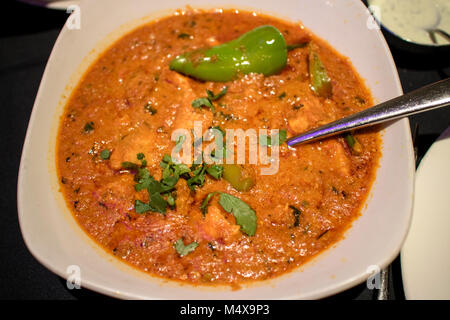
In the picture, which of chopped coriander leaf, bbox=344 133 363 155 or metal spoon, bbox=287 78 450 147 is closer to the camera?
metal spoon, bbox=287 78 450 147

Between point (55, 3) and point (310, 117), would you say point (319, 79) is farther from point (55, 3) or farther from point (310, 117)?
point (55, 3)

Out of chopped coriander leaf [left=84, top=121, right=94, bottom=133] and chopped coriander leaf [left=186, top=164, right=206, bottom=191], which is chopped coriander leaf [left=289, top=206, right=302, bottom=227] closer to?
chopped coriander leaf [left=186, top=164, right=206, bottom=191]

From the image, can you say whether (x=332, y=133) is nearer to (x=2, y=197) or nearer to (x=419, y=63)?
(x=419, y=63)

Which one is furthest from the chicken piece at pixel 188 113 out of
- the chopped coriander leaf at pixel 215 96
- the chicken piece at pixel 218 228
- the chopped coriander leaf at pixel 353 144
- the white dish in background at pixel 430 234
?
the white dish in background at pixel 430 234

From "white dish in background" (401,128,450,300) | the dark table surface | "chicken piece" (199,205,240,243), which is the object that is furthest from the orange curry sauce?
the dark table surface

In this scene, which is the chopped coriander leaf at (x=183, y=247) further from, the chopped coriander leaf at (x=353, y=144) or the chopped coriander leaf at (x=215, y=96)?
the chopped coriander leaf at (x=353, y=144)

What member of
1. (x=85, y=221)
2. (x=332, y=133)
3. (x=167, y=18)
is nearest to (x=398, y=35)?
(x=332, y=133)

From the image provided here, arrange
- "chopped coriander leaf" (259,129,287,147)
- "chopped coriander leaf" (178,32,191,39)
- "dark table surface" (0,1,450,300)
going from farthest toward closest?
"chopped coriander leaf" (178,32,191,39) → "chopped coriander leaf" (259,129,287,147) → "dark table surface" (0,1,450,300)

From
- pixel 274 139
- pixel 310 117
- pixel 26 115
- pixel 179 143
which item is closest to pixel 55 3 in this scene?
pixel 26 115
